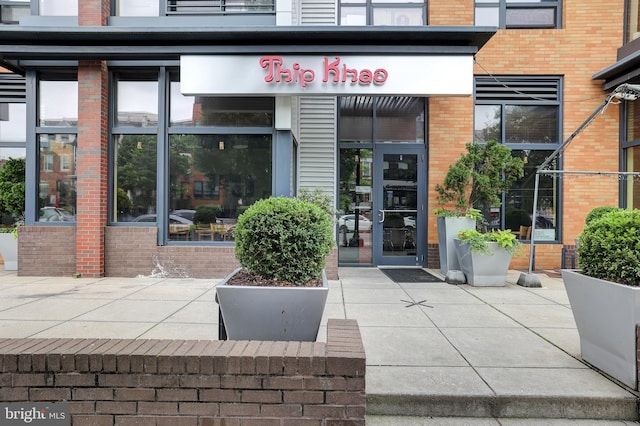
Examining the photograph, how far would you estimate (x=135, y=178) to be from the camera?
749cm

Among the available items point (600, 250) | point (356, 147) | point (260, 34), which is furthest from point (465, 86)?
point (600, 250)

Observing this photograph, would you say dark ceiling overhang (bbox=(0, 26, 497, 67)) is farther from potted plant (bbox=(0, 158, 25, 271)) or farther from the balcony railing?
potted plant (bbox=(0, 158, 25, 271))

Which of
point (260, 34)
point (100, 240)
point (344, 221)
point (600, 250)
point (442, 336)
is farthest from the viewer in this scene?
point (344, 221)

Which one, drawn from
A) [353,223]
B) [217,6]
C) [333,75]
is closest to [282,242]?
[333,75]

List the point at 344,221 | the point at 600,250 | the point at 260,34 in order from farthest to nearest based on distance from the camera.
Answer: the point at 344,221
the point at 260,34
the point at 600,250

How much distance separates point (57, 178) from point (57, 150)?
21.6 inches

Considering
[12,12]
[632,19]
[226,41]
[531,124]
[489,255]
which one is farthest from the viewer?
[531,124]

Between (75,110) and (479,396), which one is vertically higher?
(75,110)

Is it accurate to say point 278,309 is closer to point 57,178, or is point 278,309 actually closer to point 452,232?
point 452,232

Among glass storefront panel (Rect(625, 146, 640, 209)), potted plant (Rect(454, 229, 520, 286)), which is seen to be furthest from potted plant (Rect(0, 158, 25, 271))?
glass storefront panel (Rect(625, 146, 640, 209))

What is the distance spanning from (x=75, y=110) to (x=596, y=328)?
29.3 ft

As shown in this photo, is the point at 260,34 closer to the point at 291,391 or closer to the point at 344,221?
the point at 344,221

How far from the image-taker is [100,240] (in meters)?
7.14

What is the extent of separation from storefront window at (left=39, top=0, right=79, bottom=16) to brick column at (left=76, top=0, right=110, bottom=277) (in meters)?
0.59
